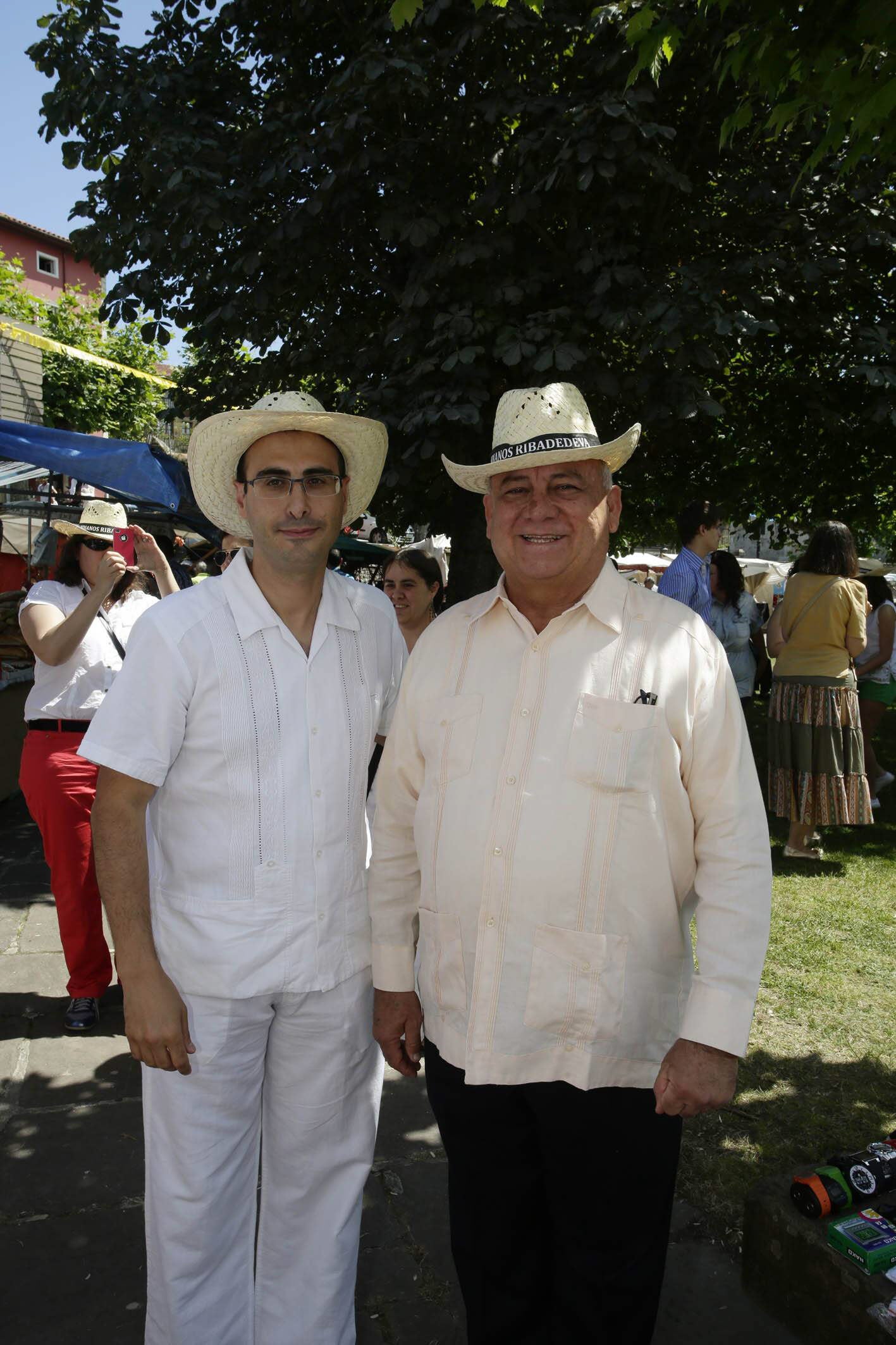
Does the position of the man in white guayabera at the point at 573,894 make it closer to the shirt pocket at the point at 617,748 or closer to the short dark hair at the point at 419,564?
the shirt pocket at the point at 617,748

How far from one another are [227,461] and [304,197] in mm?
5501

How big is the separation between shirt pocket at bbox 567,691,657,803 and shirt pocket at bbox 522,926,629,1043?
0.30 meters

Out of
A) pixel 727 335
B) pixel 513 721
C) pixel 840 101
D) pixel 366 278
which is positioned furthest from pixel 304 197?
pixel 513 721

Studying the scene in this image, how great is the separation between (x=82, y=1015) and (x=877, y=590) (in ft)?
25.3

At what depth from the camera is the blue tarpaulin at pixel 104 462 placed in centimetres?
709

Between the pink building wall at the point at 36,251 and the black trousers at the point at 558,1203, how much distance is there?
41772 millimetres

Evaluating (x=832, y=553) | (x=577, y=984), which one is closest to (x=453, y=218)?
(x=832, y=553)

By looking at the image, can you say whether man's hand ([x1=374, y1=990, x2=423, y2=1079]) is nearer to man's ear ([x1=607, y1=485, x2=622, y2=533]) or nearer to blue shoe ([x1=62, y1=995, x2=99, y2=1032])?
man's ear ([x1=607, y1=485, x2=622, y2=533])

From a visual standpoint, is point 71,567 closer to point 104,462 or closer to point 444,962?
point 444,962

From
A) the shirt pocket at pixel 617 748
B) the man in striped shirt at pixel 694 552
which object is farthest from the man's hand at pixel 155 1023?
the man in striped shirt at pixel 694 552

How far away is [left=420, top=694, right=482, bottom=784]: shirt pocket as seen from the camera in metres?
2.04

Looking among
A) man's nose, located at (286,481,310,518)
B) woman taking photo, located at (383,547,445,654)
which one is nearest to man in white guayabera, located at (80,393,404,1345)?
man's nose, located at (286,481,310,518)

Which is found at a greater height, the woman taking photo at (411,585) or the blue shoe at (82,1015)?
the woman taking photo at (411,585)

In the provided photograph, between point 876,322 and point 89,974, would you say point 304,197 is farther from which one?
point 89,974
